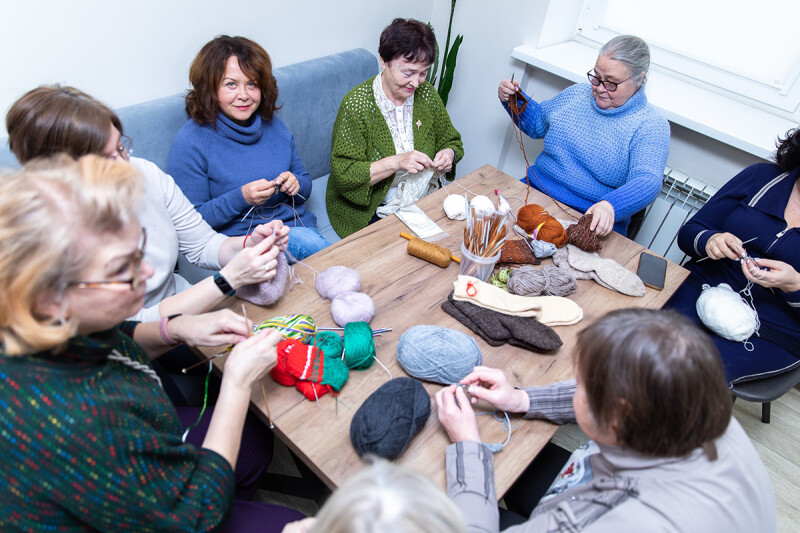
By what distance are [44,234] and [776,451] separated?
2.74 meters

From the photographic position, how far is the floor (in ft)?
6.01

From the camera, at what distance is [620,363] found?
31.2 inches

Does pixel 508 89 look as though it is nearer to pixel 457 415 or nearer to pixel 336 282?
pixel 336 282

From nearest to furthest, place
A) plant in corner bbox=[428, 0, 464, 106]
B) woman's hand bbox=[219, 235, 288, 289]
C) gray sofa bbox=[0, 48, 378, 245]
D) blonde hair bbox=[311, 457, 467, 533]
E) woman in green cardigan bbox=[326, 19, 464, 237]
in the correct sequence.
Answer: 1. blonde hair bbox=[311, 457, 467, 533]
2. woman's hand bbox=[219, 235, 288, 289]
3. gray sofa bbox=[0, 48, 378, 245]
4. woman in green cardigan bbox=[326, 19, 464, 237]
5. plant in corner bbox=[428, 0, 464, 106]

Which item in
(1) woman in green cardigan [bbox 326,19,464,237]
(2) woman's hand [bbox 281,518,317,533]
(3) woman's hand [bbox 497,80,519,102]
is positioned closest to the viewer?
(2) woman's hand [bbox 281,518,317,533]

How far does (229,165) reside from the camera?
190cm

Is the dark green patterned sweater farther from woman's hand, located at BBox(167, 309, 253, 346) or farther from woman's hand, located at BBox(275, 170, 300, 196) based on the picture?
woman's hand, located at BBox(275, 170, 300, 196)

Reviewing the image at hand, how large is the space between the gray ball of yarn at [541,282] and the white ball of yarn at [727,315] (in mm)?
551

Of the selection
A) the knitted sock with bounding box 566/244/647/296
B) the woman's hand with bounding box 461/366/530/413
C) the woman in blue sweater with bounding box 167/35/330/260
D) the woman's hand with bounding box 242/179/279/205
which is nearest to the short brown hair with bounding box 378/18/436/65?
the woman in blue sweater with bounding box 167/35/330/260

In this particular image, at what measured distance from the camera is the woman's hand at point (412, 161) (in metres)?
2.03

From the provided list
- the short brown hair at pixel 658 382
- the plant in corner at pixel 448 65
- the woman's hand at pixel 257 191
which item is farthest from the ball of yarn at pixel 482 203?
the plant in corner at pixel 448 65

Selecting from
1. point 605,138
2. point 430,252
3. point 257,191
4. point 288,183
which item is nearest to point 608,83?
point 605,138

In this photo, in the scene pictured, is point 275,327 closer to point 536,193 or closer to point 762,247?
point 536,193

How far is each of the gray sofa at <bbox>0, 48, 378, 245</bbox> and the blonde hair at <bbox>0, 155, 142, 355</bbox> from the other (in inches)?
47.8
